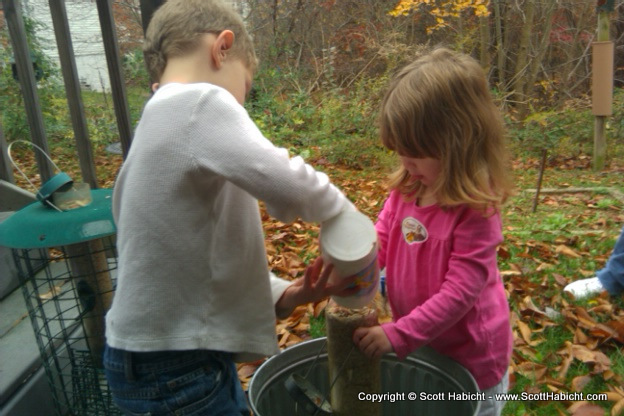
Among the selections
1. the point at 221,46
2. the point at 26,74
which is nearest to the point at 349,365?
the point at 221,46

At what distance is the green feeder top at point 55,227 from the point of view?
1.91 m

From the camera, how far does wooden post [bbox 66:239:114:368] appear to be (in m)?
2.40

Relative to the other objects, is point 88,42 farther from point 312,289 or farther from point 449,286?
point 449,286

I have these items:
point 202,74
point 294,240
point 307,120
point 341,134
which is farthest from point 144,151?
point 307,120

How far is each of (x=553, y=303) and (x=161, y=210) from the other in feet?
8.21

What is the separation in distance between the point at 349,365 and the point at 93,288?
136cm

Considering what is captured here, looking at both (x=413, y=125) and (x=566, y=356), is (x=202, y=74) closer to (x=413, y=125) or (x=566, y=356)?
(x=413, y=125)

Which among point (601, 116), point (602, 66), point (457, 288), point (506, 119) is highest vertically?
point (457, 288)

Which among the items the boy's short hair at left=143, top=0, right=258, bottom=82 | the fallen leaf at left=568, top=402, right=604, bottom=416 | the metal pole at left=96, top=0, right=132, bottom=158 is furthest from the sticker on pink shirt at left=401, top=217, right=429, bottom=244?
the metal pole at left=96, top=0, right=132, bottom=158

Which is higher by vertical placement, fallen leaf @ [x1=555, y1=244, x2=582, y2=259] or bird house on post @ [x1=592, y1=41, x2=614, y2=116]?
bird house on post @ [x1=592, y1=41, x2=614, y2=116]

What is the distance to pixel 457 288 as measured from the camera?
1650 millimetres

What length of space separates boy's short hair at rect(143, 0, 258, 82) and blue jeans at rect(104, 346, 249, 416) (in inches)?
32.2

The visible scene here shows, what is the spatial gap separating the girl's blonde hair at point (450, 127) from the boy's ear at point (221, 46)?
54 cm

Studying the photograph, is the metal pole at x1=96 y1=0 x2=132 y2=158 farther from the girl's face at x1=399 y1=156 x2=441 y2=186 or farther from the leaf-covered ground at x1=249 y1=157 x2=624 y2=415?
the girl's face at x1=399 y1=156 x2=441 y2=186
